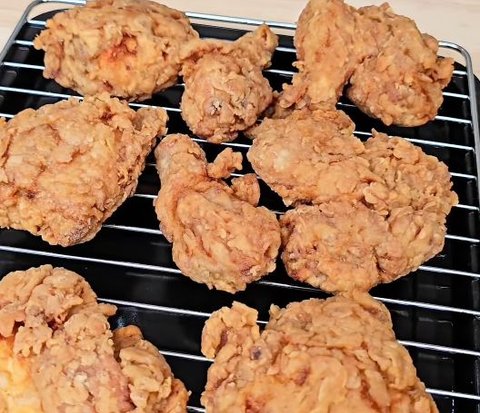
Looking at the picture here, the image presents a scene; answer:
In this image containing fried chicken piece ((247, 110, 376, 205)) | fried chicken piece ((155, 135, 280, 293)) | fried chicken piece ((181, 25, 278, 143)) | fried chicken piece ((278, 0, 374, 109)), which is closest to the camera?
fried chicken piece ((155, 135, 280, 293))

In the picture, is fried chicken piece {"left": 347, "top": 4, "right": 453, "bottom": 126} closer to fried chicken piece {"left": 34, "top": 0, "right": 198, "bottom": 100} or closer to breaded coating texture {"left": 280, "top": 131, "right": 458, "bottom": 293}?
breaded coating texture {"left": 280, "top": 131, "right": 458, "bottom": 293}

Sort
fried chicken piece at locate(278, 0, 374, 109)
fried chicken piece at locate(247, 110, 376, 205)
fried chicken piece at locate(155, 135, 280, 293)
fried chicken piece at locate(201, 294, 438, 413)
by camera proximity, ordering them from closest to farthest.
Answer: fried chicken piece at locate(201, 294, 438, 413), fried chicken piece at locate(155, 135, 280, 293), fried chicken piece at locate(247, 110, 376, 205), fried chicken piece at locate(278, 0, 374, 109)

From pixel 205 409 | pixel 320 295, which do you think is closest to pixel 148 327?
pixel 205 409

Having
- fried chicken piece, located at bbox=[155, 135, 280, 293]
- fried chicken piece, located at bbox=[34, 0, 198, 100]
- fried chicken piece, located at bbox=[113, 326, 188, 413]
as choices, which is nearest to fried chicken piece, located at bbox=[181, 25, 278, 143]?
fried chicken piece, located at bbox=[34, 0, 198, 100]

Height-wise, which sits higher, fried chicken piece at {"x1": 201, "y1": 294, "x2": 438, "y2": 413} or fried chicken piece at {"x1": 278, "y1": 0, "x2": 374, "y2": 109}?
fried chicken piece at {"x1": 278, "y1": 0, "x2": 374, "y2": 109}

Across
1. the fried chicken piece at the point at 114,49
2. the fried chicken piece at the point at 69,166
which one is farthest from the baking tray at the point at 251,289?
the fried chicken piece at the point at 114,49
